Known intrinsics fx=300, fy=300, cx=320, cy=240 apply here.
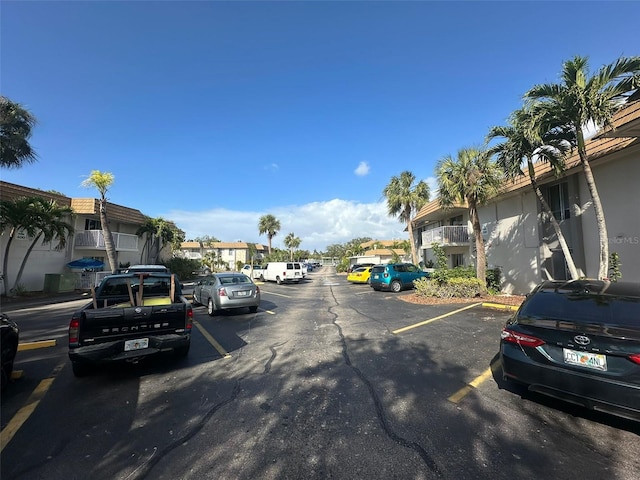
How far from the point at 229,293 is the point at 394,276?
38.2 ft

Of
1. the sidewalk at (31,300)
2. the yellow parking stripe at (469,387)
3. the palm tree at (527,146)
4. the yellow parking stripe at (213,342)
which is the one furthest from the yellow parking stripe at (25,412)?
the palm tree at (527,146)

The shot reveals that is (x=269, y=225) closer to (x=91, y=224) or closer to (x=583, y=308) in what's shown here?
(x=91, y=224)

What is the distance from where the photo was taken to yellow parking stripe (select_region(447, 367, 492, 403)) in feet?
13.4

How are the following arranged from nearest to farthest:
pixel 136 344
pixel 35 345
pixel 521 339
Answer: pixel 521 339 → pixel 136 344 → pixel 35 345

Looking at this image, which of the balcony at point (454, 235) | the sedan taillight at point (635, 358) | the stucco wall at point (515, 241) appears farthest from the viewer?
the balcony at point (454, 235)

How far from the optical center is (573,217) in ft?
41.2

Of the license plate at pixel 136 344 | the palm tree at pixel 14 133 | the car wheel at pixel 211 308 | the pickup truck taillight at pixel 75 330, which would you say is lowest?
the car wheel at pixel 211 308

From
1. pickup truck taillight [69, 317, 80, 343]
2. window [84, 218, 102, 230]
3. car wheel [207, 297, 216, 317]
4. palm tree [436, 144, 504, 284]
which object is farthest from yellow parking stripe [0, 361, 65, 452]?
window [84, 218, 102, 230]

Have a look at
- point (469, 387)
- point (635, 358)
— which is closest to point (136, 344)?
point (469, 387)

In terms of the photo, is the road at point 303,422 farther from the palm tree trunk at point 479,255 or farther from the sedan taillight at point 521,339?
the palm tree trunk at point 479,255

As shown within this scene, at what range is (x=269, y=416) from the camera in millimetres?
3619

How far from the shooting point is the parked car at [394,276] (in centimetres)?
1906

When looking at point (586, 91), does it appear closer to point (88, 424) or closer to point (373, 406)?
point (373, 406)

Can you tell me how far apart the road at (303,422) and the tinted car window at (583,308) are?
3.78 feet
